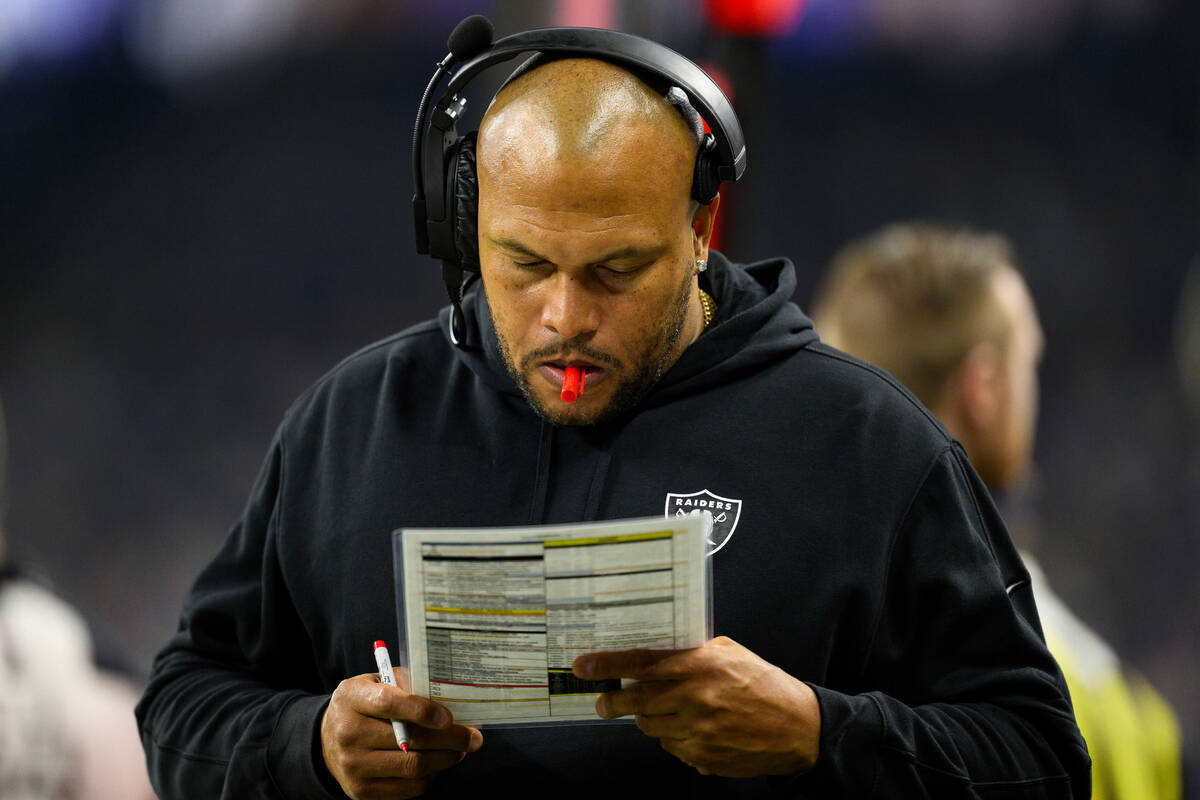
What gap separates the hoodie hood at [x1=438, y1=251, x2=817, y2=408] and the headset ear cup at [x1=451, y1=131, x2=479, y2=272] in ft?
0.40

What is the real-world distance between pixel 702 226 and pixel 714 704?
0.56m

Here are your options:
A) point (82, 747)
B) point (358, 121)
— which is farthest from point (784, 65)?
point (82, 747)

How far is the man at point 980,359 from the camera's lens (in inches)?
84.8

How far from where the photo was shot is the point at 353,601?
1500 millimetres

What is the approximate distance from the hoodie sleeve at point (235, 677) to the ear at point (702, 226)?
1.85 ft

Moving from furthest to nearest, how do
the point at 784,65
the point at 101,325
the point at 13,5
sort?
the point at 784,65
the point at 101,325
the point at 13,5

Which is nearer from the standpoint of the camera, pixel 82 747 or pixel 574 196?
pixel 574 196

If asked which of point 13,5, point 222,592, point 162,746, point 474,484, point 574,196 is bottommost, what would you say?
point 162,746

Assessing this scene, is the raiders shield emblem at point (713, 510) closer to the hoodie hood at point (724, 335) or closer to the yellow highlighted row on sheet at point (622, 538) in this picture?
the hoodie hood at point (724, 335)

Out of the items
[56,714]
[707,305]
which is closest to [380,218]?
[56,714]

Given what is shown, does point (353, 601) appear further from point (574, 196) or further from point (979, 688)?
point (979, 688)

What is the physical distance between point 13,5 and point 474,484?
2.46 meters

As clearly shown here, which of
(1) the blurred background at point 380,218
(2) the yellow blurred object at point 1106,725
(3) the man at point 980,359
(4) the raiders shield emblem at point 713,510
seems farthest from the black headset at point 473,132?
(1) the blurred background at point 380,218

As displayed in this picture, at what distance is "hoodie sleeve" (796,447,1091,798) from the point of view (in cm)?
133
